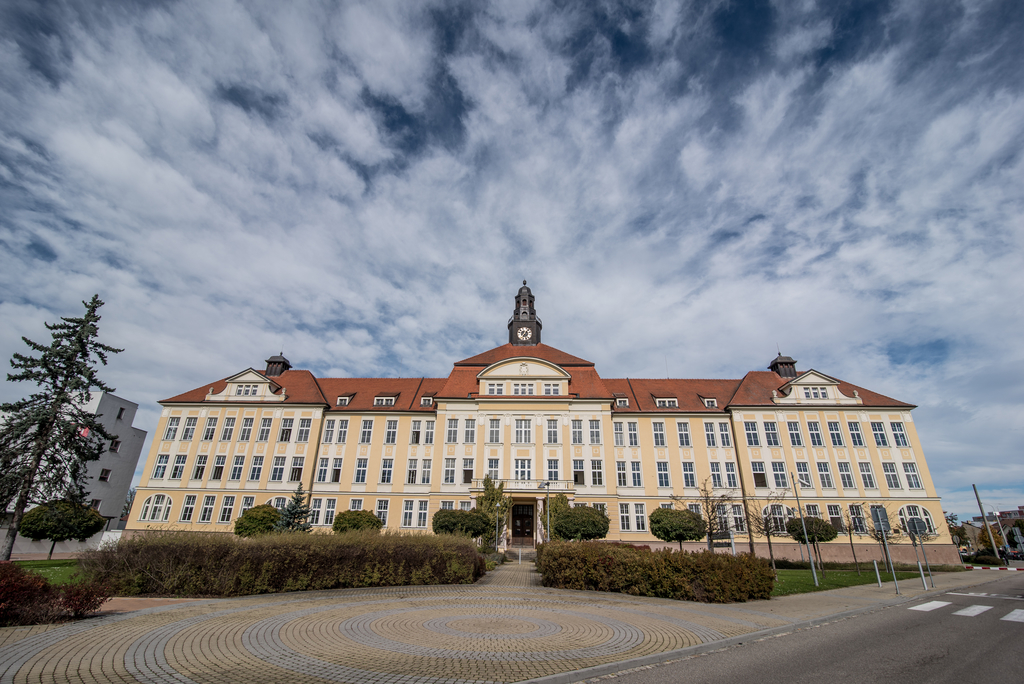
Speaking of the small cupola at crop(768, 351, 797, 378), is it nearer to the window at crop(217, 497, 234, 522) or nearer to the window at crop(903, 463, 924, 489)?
the window at crop(903, 463, 924, 489)

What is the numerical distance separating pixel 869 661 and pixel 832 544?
1318 inches

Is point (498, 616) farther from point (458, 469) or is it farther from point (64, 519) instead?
point (64, 519)

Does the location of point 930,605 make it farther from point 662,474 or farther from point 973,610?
point 662,474

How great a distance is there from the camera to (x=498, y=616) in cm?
1130

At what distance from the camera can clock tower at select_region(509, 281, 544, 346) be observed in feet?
156

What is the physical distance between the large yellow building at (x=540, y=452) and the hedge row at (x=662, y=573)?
17907mm

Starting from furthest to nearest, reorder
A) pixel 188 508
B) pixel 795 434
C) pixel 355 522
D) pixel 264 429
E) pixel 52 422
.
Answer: pixel 264 429
pixel 795 434
pixel 188 508
pixel 355 522
pixel 52 422

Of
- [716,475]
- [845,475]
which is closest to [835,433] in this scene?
[845,475]

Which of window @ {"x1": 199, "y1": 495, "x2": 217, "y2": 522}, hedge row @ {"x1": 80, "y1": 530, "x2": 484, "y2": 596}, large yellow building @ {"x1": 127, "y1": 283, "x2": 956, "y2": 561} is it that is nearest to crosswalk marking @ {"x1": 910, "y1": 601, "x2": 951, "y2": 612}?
hedge row @ {"x1": 80, "y1": 530, "x2": 484, "y2": 596}

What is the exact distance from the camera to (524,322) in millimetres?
48125

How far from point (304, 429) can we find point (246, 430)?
4.96 metres

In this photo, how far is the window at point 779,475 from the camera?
36.7 metres

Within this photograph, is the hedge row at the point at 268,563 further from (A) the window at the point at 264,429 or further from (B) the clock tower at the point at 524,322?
(B) the clock tower at the point at 524,322

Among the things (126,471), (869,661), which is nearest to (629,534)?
(869,661)
